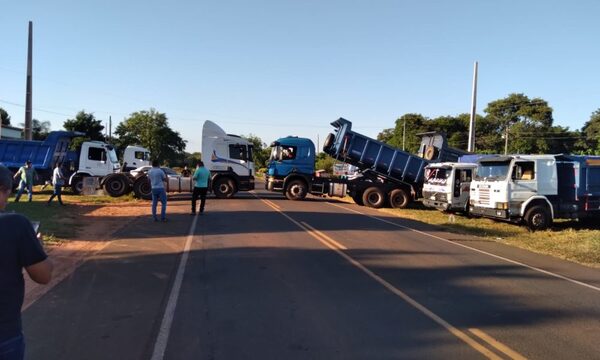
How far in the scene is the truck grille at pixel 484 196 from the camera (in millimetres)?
17719

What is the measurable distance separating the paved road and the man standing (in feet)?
6.57

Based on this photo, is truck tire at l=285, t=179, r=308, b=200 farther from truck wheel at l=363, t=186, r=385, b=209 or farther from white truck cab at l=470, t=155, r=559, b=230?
white truck cab at l=470, t=155, r=559, b=230

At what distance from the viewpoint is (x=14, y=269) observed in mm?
2682

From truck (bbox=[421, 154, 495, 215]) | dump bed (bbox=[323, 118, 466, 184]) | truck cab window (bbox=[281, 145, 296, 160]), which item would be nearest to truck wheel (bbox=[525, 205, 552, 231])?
truck (bbox=[421, 154, 495, 215])

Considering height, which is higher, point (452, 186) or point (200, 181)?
point (452, 186)

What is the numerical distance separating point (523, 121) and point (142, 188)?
58.2 metres

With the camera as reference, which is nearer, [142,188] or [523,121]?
[142,188]

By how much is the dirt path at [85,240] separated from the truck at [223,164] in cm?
601

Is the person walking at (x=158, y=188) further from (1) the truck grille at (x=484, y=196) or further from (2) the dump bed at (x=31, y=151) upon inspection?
(2) the dump bed at (x=31, y=151)

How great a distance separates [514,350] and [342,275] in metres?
3.43

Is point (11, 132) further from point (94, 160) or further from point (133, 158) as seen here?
point (94, 160)

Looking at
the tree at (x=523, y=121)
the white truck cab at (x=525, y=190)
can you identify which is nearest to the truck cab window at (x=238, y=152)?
the white truck cab at (x=525, y=190)

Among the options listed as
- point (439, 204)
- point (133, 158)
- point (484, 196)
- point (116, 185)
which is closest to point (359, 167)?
point (439, 204)

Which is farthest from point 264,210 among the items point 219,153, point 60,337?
point 60,337
